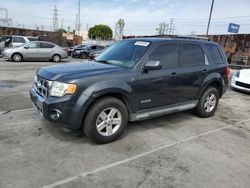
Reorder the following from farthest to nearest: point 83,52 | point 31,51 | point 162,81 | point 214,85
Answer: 1. point 83,52
2. point 31,51
3. point 214,85
4. point 162,81

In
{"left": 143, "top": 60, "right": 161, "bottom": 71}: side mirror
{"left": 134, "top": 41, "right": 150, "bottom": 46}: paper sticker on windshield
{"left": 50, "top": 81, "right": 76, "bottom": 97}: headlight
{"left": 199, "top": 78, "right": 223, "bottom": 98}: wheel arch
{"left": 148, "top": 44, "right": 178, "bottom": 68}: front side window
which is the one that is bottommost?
{"left": 199, "top": 78, "right": 223, "bottom": 98}: wheel arch

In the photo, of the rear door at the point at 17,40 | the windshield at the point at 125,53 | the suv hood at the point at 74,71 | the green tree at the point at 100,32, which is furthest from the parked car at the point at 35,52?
the green tree at the point at 100,32

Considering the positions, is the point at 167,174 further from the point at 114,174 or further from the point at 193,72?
the point at 193,72

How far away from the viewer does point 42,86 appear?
4141mm

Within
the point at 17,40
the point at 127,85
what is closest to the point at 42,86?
the point at 127,85

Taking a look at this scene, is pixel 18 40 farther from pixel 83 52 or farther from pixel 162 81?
pixel 162 81

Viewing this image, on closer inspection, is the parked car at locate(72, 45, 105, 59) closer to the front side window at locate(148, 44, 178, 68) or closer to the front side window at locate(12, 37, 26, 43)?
the front side window at locate(12, 37, 26, 43)

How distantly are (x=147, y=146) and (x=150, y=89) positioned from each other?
1.05 m

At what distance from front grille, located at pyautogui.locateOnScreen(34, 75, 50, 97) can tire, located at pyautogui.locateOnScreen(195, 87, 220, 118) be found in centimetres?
347

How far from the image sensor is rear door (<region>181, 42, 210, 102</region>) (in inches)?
204

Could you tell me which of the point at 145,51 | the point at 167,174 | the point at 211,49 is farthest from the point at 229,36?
the point at 167,174

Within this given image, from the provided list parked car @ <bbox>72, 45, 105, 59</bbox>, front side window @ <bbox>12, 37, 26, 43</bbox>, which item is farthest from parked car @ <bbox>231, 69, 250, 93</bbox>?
front side window @ <bbox>12, 37, 26, 43</bbox>

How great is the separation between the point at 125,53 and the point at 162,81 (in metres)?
0.91

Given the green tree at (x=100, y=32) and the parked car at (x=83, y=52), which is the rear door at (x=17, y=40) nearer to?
the parked car at (x=83, y=52)
